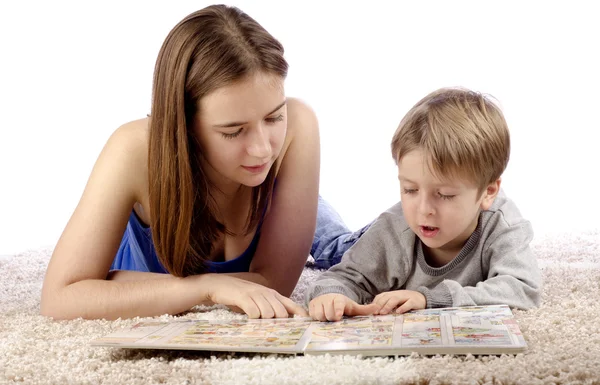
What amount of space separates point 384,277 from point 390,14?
2.26m

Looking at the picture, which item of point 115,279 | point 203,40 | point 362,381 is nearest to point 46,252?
point 115,279

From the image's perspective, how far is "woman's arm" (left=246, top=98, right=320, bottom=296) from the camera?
5.99ft

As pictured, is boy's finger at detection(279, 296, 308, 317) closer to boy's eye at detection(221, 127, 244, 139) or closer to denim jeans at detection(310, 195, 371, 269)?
boy's eye at detection(221, 127, 244, 139)

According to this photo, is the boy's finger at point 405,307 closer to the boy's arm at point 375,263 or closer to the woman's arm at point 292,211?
the boy's arm at point 375,263

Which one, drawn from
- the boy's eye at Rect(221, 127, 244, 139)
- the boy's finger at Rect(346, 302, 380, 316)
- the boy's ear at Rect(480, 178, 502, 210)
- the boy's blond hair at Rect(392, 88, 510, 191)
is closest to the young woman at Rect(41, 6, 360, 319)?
the boy's eye at Rect(221, 127, 244, 139)

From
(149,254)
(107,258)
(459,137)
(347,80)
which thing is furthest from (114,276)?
(347,80)

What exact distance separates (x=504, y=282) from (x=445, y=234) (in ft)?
0.49

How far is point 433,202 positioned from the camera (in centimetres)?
151

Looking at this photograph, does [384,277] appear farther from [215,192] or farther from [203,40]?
[203,40]

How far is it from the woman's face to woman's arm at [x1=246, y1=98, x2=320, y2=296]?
25cm

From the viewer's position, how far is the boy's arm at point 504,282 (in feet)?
4.81

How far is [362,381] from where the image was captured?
1.05 meters

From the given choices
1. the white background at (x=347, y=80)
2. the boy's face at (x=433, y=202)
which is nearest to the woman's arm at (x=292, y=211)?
the boy's face at (x=433, y=202)

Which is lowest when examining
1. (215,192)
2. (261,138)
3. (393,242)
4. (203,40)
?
(393,242)
